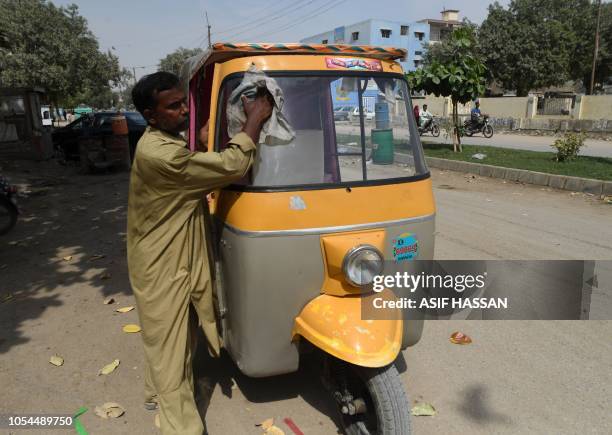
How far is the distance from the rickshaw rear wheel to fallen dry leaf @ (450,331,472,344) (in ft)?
4.43

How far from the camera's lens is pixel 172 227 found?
7.30ft

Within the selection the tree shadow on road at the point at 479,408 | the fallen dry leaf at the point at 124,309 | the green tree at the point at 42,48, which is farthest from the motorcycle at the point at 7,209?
the green tree at the point at 42,48

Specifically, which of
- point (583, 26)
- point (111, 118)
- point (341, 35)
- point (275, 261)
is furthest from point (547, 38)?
point (275, 261)

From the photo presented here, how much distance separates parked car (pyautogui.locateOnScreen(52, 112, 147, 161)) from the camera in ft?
46.1

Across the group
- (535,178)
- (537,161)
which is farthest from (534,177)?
(537,161)

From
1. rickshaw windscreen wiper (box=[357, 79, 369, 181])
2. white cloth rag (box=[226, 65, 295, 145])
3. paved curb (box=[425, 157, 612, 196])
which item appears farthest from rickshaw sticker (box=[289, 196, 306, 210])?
paved curb (box=[425, 157, 612, 196])

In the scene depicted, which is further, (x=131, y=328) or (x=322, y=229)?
(x=131, y=328)

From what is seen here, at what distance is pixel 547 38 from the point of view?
3391cm

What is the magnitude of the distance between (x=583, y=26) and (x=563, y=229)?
127 ft

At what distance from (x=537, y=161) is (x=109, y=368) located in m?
11.3

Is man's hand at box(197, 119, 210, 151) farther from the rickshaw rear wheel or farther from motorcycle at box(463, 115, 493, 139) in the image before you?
motorcycle at box(463, 115, 493, 139)

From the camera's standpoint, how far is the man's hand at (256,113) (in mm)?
2131

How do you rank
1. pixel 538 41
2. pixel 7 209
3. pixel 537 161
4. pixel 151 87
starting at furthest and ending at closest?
pixel 538 41
pixel 537 161
pixel 7 209
pixel 151 87

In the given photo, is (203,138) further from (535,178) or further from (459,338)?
(535,178)
